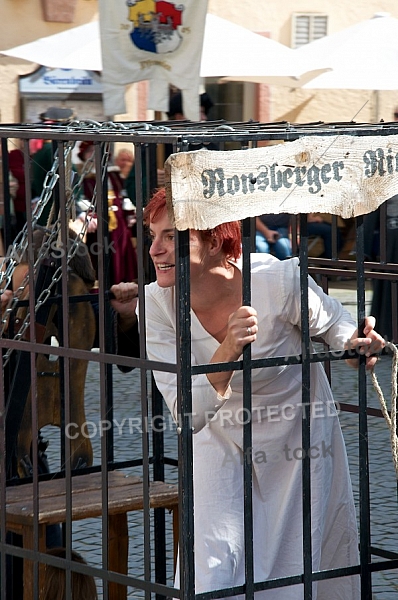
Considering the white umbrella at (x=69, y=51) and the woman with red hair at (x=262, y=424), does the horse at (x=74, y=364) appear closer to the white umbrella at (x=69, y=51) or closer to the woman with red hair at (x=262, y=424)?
the woman with red hair at (x=262, y=424)

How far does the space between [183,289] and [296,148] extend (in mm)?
406

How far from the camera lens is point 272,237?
8297 millimetres

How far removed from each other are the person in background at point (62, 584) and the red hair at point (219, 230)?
3.26ft

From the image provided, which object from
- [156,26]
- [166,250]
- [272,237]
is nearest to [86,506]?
[166,250]

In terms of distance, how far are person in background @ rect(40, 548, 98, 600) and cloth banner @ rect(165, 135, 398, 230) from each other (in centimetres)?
123

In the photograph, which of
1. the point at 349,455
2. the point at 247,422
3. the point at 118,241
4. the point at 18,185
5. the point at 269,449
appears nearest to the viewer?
the point at 247,422

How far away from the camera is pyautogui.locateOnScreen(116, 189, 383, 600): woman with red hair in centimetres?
286

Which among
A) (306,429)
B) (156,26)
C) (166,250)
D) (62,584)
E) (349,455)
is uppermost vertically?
(156,26)

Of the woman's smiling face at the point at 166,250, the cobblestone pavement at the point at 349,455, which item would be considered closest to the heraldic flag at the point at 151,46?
the cobblestone pavement at the point at 349,455

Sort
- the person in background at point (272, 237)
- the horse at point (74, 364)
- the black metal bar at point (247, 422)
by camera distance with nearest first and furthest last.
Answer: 1. the black metal bar at point (247, 422)
2. the horse at point (74, 364)
3. the person in background at point (272, 237)

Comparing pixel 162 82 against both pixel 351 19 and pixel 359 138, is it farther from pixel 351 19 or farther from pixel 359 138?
pixel 351 19

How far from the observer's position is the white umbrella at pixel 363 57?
332 inches

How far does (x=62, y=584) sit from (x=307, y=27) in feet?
41.8

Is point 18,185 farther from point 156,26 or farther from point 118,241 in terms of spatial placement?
point 156,26
